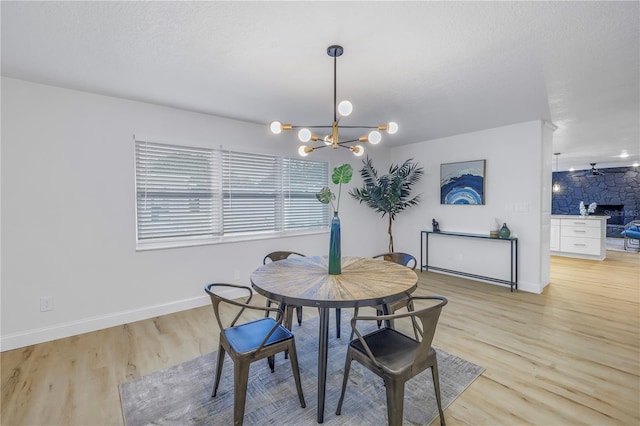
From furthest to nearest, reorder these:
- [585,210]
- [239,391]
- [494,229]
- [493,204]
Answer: [585,210]
[493,204]
[494,229]
[239,391]

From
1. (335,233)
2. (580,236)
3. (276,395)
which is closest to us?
(276,395)

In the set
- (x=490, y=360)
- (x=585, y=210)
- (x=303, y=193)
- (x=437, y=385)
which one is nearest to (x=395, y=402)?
(x=437, y=385)

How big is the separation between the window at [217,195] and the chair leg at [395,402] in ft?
9.41

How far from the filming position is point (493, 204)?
15.0 feet

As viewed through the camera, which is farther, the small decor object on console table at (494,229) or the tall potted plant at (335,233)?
the small decor object on console table at (494,229)

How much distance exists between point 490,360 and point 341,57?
2.70 metres

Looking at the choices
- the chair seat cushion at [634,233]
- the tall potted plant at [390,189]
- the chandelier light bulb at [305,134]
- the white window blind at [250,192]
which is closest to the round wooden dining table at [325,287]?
the chandelier light bulb at [305,134]

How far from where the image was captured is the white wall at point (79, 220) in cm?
262

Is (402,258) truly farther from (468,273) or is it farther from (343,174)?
(468,273)

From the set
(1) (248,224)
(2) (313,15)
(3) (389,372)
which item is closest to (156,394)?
(3) (389,372)

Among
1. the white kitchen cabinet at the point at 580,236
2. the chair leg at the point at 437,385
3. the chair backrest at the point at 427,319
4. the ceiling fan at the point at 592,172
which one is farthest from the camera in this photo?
the ceiling fan at the point at 592,172

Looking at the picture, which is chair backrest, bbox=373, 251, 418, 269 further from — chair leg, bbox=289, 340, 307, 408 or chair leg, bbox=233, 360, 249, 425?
chair leg, bbox=233, 360, 249, 425

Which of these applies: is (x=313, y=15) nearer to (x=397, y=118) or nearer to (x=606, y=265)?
(x=397, y=118)

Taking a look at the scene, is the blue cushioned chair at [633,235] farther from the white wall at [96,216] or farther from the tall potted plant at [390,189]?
the tall potted plant at [390,189]
